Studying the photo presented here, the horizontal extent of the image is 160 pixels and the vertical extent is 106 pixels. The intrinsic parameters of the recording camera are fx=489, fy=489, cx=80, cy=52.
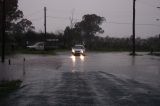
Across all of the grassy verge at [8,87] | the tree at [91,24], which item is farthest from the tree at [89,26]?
the grassy verge at [8,87]

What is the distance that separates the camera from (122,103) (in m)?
15.9

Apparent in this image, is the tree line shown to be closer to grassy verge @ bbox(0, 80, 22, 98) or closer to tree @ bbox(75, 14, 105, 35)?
tree @ bbox(75, 14, 105, 35)

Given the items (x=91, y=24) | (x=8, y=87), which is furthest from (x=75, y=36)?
(x=8, y=87)

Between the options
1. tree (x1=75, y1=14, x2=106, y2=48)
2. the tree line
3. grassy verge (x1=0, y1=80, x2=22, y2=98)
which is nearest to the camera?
grassy verge (x1=0, y1=80, x2=22, y2=98)

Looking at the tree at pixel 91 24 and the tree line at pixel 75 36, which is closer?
the tree line at pixel 75 36

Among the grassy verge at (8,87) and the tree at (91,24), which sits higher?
the tree at (91,24)

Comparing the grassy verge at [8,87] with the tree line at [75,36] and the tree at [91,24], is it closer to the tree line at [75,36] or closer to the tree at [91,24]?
the tree line at [75,36]

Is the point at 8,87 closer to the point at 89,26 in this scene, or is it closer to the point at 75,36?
the point at 75,36

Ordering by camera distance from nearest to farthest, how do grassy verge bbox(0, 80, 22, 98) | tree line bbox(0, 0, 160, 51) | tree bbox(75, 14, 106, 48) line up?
1. grassy verge bbox(0, 80, 22, 98)
2. tree line bbox(0, 0, 160, 51)
3. tree bbox(75, 14, 106, 48)

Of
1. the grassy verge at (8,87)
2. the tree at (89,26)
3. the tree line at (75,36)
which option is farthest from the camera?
the tree at (89,26)

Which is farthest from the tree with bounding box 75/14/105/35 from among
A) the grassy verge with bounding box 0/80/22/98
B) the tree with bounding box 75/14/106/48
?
the grassy verge with bounding box 0/80/22/98

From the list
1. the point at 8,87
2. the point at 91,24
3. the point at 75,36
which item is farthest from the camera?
the point at 91,24

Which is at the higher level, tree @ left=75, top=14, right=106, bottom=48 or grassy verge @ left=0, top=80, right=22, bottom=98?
tree @ left=75, top=14, right=106, bottom=48

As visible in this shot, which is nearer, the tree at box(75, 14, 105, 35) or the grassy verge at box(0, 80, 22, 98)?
the grassy verge at box(0, 80, 22, 98)
